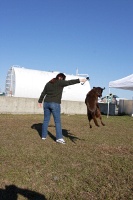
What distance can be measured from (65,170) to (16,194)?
4.64 feet

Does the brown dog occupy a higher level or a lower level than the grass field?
higher

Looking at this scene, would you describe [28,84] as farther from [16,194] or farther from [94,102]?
[16,194]

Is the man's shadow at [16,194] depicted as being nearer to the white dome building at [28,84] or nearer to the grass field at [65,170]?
the grass field at [65,170]

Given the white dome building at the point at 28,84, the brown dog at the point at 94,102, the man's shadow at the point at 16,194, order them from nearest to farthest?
the man's shadow at the point at 16,194, the brown dog at the point at 94,102, the white dome building at the point at 28,84

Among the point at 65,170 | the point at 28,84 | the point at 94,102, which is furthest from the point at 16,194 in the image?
the point at 28,84

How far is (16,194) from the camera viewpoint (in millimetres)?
4266

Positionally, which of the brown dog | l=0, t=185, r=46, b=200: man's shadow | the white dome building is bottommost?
l=0, t=185, r=46, b=200: man's shadow

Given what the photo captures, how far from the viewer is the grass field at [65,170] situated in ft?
14.4

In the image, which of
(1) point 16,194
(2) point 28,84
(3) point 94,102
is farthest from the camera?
(2) point 28,84

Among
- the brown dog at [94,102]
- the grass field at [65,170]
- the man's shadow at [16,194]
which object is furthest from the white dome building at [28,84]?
the man's shadow at [16,194]

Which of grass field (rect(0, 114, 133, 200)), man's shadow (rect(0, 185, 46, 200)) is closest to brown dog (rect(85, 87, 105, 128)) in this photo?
grass field (rect(0, 114, 133, 200))

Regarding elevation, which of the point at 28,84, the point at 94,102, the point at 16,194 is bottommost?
the point at 16,194

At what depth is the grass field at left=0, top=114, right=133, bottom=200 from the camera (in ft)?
14.4

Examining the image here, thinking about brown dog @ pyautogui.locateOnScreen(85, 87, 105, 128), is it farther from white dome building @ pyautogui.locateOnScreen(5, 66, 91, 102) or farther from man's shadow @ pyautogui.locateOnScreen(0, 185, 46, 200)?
white dome building @ pyautogui.locateOnScreen(5, 66, 91, 102)
